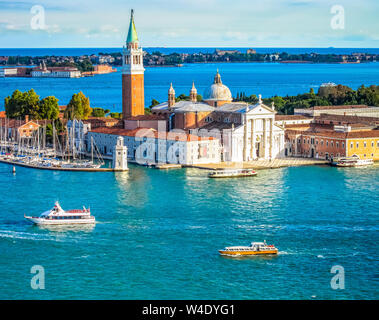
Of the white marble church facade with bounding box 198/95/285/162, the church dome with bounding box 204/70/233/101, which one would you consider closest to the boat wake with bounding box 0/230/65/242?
the white marble church facade with bounding box 198/95/285/162

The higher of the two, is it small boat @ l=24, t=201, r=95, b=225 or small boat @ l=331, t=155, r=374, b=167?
small boat @ l=331, t=155, r=374, b=167

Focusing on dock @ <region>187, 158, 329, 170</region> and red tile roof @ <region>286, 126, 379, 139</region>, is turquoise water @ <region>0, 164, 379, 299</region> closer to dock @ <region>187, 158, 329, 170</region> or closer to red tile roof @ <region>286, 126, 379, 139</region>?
dock @ <region>187, 158, 329, 170</region>

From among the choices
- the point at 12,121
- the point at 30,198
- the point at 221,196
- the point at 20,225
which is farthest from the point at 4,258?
the point at 12,121

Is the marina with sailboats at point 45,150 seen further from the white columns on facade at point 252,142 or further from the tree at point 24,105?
the white columns on facade at point 252,142
